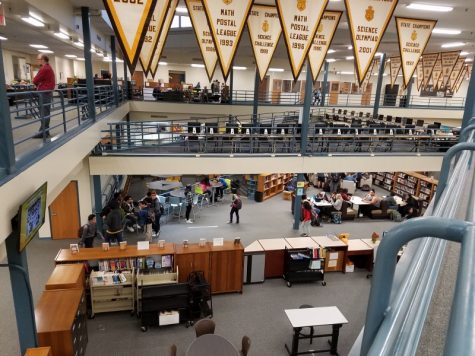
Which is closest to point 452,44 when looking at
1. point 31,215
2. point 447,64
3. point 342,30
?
point 447,64

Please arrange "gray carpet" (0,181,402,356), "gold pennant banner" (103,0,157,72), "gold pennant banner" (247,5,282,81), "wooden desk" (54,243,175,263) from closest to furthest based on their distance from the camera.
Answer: "gold pennant banner" (103,0,157,72) → "gray carpet" (0,181,402,356) → "wooden desk" (54,243,175,263) → "gold pennant banner" (247,5,282,81)

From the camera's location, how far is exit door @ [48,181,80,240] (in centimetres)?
1246

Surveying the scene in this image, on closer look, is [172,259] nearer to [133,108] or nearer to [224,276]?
[224,276]

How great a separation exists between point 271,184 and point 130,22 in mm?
14058

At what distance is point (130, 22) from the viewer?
18.5ft

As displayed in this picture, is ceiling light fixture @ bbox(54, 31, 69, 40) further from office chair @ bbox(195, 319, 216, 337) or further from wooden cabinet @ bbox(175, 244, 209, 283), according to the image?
office chair @ bbox(195, 319, 216, 337)

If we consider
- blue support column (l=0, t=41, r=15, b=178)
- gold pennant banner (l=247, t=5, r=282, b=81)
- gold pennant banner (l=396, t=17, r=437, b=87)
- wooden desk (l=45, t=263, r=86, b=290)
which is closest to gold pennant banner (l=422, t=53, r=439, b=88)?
gold pennant banner (l=396, t=17, r=437, b=87)


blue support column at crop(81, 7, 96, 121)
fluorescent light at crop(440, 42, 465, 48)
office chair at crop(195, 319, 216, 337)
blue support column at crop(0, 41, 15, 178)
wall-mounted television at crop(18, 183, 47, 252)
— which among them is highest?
fluorescent light at crop(440, 42, 465, 48)

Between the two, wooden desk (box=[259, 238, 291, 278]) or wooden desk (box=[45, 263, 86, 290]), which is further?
Answer: wooden desk (box=[259, 238, 291, 278])

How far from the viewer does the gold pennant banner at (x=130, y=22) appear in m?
5.56

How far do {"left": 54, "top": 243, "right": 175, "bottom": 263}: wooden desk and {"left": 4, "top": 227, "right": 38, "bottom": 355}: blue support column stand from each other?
3.05 metres

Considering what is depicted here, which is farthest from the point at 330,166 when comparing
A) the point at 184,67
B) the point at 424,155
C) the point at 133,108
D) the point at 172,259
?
the point at 184,67

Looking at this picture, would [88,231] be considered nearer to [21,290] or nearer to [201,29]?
[21,290]

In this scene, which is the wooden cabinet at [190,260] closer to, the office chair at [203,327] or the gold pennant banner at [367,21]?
the office chair at [203,327]
